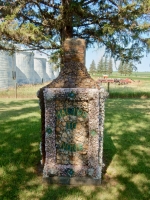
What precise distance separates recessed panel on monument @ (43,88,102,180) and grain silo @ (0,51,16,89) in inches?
655

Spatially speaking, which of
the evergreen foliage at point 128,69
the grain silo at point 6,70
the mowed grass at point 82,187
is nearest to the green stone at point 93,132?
the mowed grass at point 82,187

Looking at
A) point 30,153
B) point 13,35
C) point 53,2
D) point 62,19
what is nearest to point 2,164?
point 30,153

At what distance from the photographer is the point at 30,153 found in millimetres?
4973

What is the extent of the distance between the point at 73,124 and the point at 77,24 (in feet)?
17.2

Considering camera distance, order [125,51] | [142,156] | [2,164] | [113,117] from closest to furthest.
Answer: [2,164], [142,156], [125,51], [113,117]

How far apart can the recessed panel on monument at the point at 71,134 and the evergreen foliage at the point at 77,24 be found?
4.10 meters

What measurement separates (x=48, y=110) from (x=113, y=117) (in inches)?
248

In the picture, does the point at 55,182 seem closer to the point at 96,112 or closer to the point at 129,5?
the point at 96,112

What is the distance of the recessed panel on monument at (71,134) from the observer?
3488 millimetres

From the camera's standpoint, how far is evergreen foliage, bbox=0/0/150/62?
712 cm

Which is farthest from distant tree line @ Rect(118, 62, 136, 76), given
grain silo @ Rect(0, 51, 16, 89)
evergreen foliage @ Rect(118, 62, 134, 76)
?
grain silo @ Rect(0, 51, 16, 89)

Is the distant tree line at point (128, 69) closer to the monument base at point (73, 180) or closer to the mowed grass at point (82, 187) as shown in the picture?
the mowed grass at point (82, 187)

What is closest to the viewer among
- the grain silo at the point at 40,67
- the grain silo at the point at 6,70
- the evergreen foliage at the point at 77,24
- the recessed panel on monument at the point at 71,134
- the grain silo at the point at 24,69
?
the recessed panel on monument at the point at 71,134

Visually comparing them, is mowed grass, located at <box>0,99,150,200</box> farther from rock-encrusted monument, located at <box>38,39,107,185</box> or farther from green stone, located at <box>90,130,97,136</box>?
green stone, located at <box>90,130,97,136</box>
